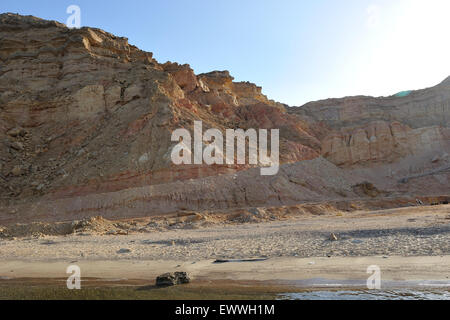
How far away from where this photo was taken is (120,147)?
27.2 metres

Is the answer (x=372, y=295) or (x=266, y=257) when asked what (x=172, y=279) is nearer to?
(x=266, y=257)

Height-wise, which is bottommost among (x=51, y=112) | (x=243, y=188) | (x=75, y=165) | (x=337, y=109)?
(x=243, y=188)

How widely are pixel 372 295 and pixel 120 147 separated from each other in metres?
23.7

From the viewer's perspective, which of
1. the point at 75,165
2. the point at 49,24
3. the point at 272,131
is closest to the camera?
the point at 75,165

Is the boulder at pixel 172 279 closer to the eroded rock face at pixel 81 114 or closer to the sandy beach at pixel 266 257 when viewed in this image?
the sandy beach at pixel 266 257

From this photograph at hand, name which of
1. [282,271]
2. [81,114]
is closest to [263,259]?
[282,271]

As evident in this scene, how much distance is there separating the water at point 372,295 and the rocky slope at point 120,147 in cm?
1633

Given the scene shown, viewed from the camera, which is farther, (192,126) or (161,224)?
(192,126)

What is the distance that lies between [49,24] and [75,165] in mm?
23614

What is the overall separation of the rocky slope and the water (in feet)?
53.6

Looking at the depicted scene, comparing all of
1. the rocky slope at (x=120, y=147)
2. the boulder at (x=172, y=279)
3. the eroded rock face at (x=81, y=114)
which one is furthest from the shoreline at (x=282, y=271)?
the eroded rock face at (x=81, y=114)

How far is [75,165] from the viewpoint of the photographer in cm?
2684
